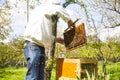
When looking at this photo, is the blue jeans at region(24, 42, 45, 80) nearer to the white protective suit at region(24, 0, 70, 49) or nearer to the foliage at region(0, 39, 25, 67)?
the white protective suit at region(24, 0, 70, 49)

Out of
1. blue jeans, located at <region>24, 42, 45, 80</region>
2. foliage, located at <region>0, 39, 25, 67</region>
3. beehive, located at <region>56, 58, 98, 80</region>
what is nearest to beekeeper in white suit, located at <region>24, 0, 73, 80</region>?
blue jeans, located at <region>24, 42, 45, 80</region>

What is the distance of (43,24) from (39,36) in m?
0.22

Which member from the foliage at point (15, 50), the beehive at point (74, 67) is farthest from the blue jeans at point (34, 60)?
the foliage at point (15, 50)

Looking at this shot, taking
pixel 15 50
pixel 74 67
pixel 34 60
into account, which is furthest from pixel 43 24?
pixel 15 50

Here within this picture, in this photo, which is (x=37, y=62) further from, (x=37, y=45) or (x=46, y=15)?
(x=46, y=15)

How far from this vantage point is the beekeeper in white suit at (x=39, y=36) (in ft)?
15.9

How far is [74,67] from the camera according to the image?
5430 mm

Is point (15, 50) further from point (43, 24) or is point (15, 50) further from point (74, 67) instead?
point (43, 24)

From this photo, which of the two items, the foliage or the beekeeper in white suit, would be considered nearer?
the beekeeper in white suit

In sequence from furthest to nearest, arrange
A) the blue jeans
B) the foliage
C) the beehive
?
the foliage < the beehive < the blue jeans

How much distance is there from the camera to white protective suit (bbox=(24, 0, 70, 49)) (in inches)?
192

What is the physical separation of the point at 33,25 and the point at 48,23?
0.24 m

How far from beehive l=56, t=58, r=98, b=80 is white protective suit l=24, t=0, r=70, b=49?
26.1 inches

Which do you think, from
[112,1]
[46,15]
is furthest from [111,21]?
[46,15]
